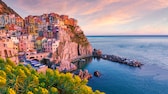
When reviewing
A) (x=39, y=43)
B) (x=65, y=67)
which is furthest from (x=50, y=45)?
(x=65, y=67)

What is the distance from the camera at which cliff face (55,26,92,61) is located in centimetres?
6160

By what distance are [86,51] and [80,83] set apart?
59.6m

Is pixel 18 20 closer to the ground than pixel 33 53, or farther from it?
farther from it

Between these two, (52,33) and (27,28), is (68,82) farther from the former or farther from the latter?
(27,28)

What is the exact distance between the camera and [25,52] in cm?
5188

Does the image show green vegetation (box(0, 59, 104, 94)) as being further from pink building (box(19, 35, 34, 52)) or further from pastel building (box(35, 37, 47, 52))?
pastel building (box(35, 37, 47, 52))

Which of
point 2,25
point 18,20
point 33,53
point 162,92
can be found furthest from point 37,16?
point 162,92

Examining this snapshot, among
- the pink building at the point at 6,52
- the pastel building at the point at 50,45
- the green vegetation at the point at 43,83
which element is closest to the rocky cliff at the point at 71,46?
the pastel building at the point at 50,45

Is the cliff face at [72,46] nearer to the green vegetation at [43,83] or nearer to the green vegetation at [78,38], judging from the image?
the green vegetation at [78,38]

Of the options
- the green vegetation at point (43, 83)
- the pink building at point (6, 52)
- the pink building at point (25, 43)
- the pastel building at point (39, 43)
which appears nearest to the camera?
the green vegetation at point (43, 83)

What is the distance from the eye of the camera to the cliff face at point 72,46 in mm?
61600

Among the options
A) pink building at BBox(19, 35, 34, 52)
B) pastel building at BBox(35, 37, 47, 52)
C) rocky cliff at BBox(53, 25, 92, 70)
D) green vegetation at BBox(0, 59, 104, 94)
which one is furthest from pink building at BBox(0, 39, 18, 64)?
green vegetation at BBox(0, 59, 104, 94)

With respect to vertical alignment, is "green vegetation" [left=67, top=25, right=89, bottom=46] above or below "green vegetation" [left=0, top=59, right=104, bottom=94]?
above

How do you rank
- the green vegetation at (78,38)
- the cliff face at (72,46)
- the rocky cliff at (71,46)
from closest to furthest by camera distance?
the rocky cliff at (71,46) < the cliff face at (72,46) < the green vegetation at (78,38)
